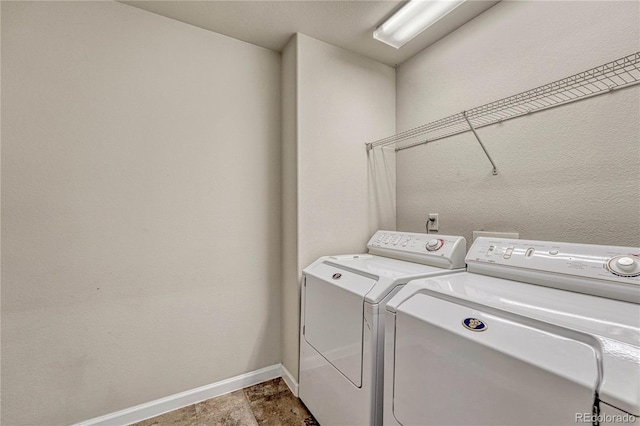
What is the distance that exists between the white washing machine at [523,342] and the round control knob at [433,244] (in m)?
0.30

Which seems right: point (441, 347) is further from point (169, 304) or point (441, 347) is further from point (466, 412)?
point (169, 304)

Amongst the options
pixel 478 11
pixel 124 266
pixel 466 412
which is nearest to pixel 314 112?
pixel 478 11

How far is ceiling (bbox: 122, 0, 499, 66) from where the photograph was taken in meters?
1.61

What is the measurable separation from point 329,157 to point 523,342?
1566 millimetres

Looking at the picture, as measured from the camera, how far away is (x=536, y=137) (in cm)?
146

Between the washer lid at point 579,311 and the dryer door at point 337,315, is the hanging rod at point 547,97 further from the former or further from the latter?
the dryer door at point 337,315

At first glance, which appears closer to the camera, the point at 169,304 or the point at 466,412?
the point at 466,412

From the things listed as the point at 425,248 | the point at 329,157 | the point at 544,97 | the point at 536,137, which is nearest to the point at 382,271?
the point at 425,248

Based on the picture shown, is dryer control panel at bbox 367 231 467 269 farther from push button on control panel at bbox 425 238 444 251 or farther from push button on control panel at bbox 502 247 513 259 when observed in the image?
push button on control panel at bbox 502 247 513 259

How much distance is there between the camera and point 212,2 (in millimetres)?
1602

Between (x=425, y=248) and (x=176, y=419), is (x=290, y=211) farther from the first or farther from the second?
(x=176, y=419)

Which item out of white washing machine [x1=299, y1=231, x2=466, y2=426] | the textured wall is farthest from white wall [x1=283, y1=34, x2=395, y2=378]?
white washing machine [x1=299, y1=231, x2=466, y2=426]

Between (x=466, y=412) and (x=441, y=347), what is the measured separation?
0.17m

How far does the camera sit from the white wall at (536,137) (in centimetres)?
120
